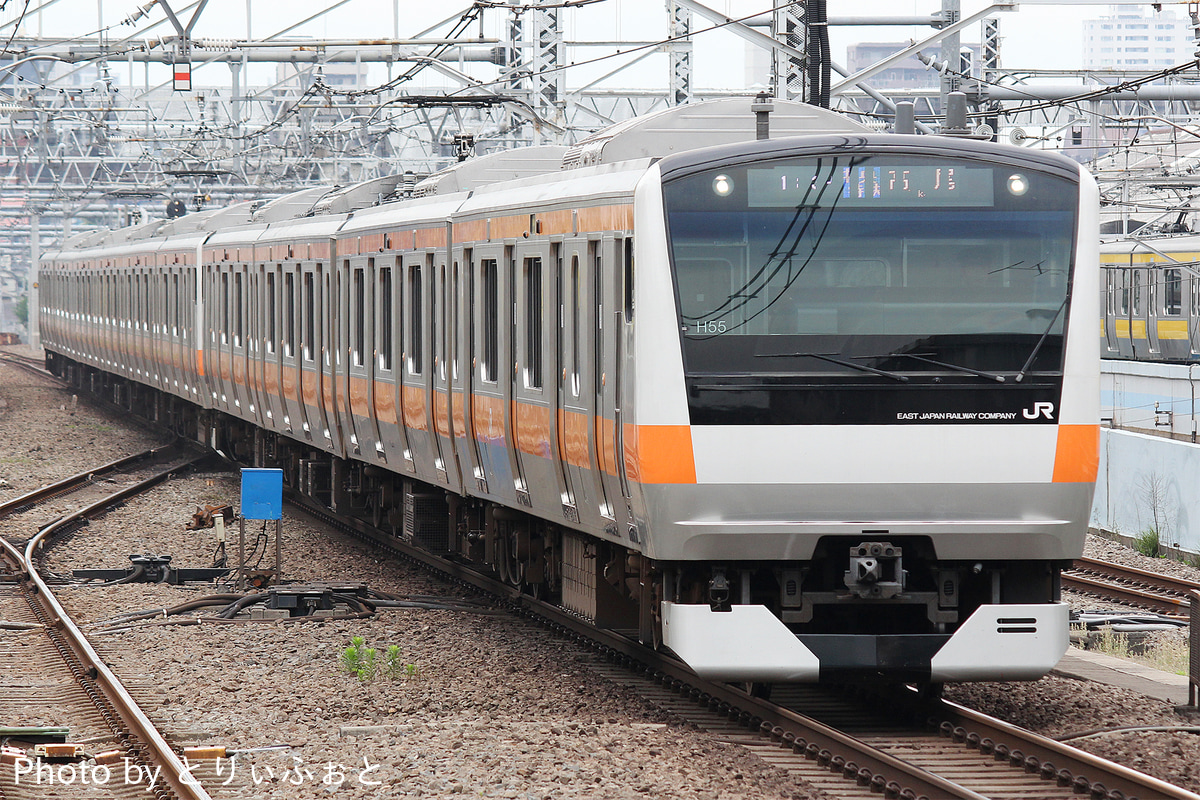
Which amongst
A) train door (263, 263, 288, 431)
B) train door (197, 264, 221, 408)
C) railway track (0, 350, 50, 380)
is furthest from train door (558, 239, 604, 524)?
railway track (0, 350, 50, 380)

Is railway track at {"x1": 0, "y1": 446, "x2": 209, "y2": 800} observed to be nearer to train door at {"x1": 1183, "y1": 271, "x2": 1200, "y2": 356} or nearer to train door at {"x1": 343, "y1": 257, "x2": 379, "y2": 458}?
train door at {"x1": 343, "y1": 257, "x2": 379, "y2": 458}

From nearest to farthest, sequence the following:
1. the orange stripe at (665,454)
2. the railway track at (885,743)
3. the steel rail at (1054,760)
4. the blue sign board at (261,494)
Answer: the steel rail at (1054,760) → the railway track at (885,743) → the orange stripe at (665,454) → the blue sign board at (261,494)

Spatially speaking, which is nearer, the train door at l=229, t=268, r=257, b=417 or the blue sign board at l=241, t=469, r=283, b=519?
the blue sign board at l=241, t=469, r=283, b=519

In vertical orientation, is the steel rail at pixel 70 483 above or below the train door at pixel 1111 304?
below

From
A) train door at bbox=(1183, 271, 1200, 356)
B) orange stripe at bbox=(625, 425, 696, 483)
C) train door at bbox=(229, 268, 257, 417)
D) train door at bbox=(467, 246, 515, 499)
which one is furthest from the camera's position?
train door at bbox=(1183, 271, 1200, 356)

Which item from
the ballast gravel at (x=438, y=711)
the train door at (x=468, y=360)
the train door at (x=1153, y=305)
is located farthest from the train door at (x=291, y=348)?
the train door at (x=1153, y=305)

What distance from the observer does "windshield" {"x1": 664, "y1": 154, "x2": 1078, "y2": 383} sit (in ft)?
26.2

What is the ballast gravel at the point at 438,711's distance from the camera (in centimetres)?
735

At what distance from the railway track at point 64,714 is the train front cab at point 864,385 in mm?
2481

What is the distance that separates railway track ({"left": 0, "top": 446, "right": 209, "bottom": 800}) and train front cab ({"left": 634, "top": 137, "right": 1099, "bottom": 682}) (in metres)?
2.48

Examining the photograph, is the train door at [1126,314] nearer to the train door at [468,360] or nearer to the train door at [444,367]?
the train door at [444,367]

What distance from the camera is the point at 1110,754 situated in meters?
7.68

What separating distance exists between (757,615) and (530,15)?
617 inches

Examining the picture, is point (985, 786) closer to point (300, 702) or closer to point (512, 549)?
point (300, 702)
